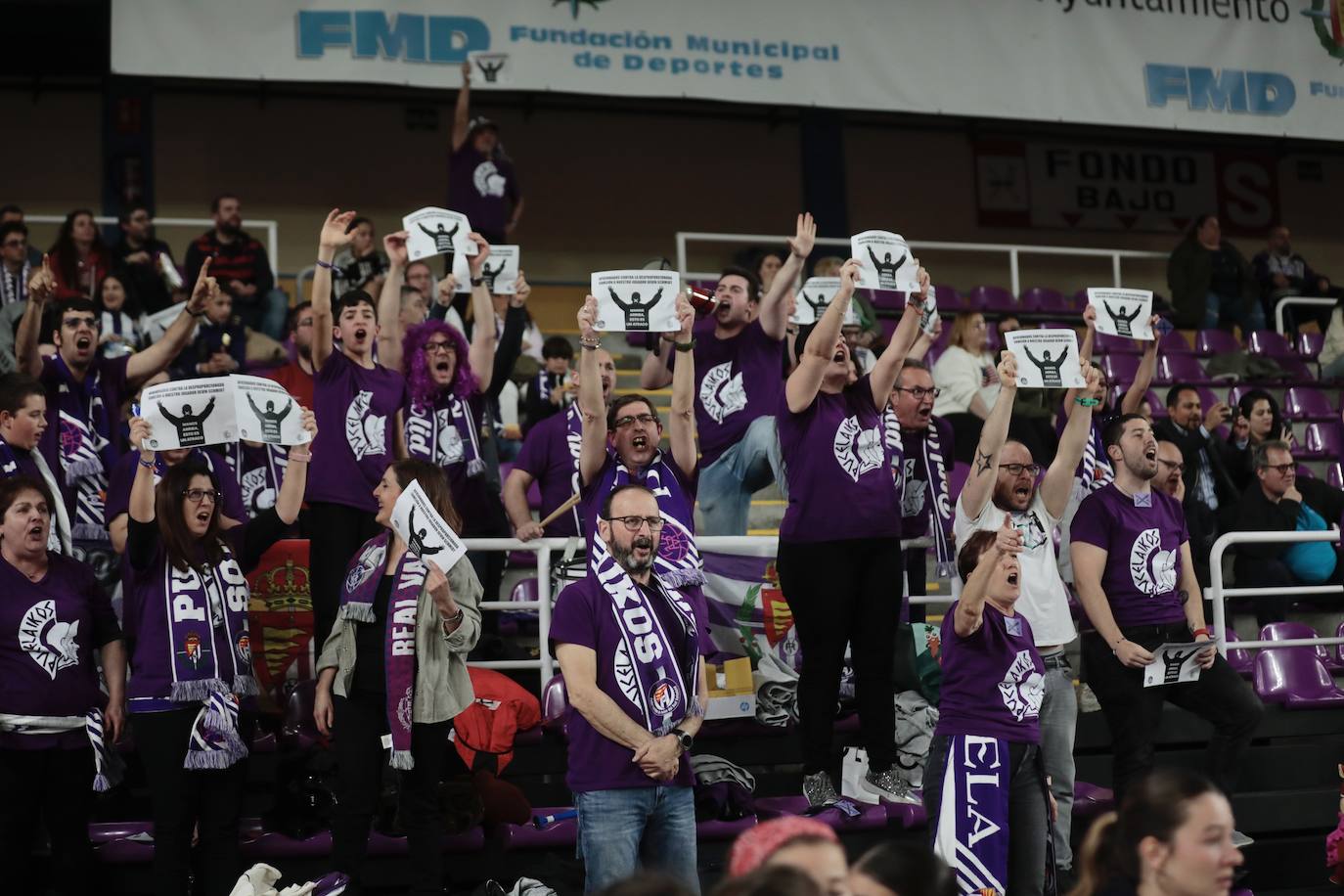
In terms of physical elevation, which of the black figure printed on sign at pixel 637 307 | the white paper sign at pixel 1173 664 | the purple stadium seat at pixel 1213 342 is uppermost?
the purple stadium seat at pixel 1213 342

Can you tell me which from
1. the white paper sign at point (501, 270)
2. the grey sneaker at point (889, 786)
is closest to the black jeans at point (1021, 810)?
the grey sneaker at point (889, 786)

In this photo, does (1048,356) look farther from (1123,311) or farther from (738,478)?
(738,478)

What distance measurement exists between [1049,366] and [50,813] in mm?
4173

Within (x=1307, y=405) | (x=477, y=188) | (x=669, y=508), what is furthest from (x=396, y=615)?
(x=1307, y=405)

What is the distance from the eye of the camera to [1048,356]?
6.84 metres

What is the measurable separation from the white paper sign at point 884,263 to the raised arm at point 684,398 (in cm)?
77

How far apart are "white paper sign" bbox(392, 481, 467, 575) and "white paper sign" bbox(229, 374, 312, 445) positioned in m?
0.84

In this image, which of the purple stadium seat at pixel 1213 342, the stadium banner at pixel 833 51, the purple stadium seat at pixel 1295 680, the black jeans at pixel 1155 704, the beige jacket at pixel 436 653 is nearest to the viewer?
the beige jacket at pixel 436 653

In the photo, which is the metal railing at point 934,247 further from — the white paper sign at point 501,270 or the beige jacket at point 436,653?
the beige jacket at point 436,653

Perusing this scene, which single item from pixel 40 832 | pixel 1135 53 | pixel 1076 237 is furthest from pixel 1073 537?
pixel 1076 237

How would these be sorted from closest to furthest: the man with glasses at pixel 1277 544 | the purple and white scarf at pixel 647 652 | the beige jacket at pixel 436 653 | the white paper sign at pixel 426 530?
the purple and white scarf at pixel 647 652
the white paper sign at pixel 426 530
the beige jacket at pixel 436 653
the man with glasses at pixel 1277 544

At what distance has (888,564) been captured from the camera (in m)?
6.28

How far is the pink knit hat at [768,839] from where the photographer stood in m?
3.20

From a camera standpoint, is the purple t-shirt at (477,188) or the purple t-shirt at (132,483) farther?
the purple t-shirt at (477,188)
